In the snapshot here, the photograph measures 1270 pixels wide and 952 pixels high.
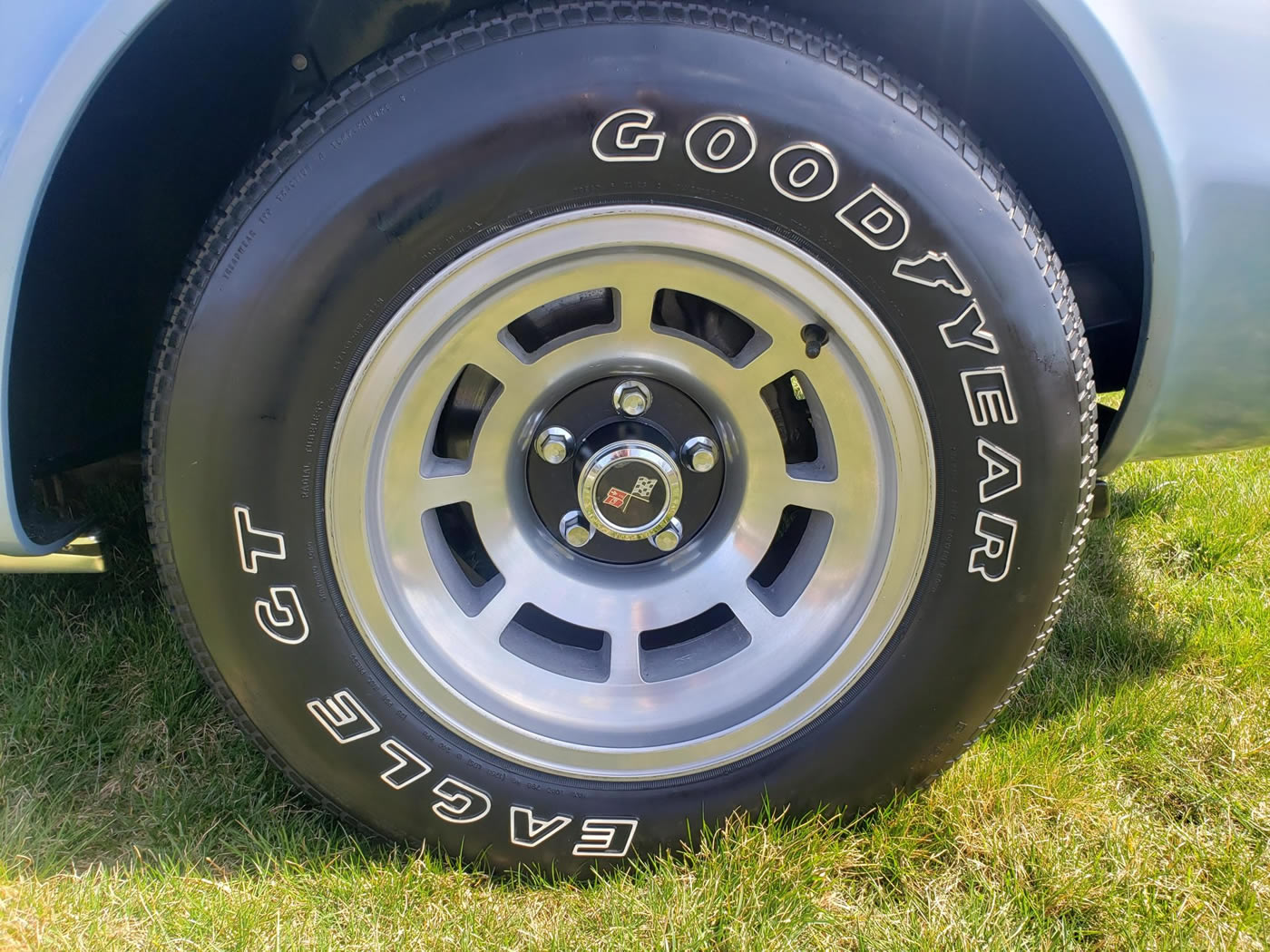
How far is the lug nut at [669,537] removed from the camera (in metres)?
1.48

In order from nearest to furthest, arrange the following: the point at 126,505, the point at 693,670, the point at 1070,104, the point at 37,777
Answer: the point at 1070,104, the point at 693,670, the point at 37,777, the point at 126,505

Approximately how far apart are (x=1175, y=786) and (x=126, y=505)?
2.27 meters

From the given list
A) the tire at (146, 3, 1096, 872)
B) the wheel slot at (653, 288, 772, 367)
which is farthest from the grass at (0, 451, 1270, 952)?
the wheel slot at (653, 288, 772, 367)

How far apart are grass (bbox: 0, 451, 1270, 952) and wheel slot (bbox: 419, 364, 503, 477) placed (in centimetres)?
63

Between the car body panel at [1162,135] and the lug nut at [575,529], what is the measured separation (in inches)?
30.4

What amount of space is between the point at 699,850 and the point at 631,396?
28.1 inches

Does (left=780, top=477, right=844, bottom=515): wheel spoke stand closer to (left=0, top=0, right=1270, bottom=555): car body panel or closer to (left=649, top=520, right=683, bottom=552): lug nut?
(left=649, top=520, right=683, bottom=552): lug nut

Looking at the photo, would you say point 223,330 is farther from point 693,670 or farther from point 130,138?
point 693,670

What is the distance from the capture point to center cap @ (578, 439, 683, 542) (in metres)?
1.42

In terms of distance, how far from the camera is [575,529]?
4.84 ft

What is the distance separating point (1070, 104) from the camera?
135cm

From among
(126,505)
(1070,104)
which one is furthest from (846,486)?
(126,505)

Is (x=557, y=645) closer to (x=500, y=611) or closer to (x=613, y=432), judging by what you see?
(x=500, y=611)

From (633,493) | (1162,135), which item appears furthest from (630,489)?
(1162,135)
